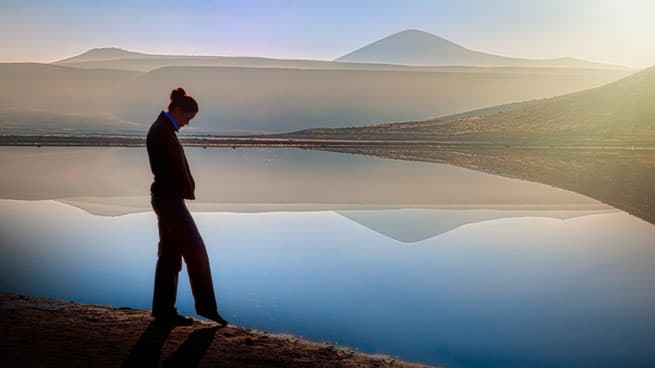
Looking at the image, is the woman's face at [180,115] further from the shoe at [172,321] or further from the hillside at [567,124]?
the hillside at [567,124]

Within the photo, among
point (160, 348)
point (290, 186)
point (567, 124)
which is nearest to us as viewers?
point (160, 348)

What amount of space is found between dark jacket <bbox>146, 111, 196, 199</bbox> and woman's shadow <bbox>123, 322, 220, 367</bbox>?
112 centimetres

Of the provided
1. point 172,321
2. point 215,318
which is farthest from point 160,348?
point 215,318

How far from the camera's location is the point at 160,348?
5668mm

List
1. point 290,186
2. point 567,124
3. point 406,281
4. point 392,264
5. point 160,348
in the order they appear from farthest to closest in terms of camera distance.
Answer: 1. point 567,124
2. point 290,186
3. point 392,264
4. point 406,281
5. point 160,348

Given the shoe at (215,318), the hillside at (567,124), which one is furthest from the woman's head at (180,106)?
the hillside at (567,124)

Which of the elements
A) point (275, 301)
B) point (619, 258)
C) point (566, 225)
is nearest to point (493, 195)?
point (566, 225)

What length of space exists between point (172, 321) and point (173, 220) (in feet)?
2.75

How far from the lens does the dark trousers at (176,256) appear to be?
6383mm

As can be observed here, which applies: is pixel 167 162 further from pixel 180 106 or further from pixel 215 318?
pixel 215 318

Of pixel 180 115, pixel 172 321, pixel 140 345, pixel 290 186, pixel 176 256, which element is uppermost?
pixel 290 186

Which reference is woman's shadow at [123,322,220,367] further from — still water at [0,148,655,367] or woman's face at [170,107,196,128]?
woman's face at [170,107,196,128]

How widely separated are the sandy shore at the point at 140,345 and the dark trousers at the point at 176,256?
21 centimetres

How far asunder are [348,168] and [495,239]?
1630 cm
